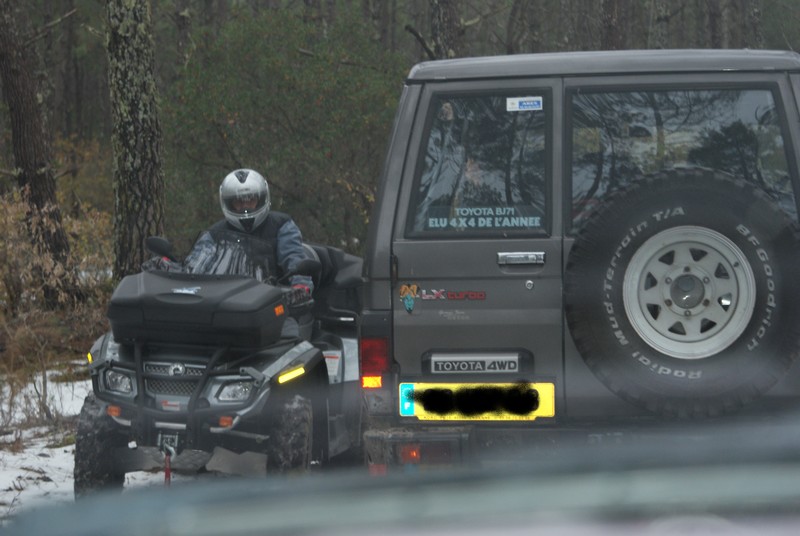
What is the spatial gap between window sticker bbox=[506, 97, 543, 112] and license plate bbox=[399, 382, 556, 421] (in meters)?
1.08

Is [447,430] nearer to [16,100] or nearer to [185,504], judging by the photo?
[185,504]

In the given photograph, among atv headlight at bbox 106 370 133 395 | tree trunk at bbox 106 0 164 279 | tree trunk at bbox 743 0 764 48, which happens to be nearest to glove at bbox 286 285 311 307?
atv headlight at bbox 106 370 133 395

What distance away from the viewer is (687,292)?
472 centimetres

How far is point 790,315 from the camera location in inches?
181

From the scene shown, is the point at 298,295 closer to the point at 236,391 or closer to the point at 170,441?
the point at 236,391

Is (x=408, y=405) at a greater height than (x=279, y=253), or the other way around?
(x=279, y=253)

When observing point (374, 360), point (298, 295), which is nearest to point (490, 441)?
point (374, 360)

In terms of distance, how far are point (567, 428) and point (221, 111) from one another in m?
11.0

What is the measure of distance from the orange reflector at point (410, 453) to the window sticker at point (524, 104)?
1.37 metres

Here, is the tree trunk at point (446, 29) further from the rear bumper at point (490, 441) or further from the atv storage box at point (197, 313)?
Answer: the rear bumper at point (490, 441)

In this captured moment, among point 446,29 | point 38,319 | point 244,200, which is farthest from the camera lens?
point 446,29

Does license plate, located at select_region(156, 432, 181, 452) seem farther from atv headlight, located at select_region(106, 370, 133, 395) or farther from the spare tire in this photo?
the spare tire

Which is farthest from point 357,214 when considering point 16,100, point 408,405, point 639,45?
point 639,45

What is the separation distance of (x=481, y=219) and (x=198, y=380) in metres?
1.80
